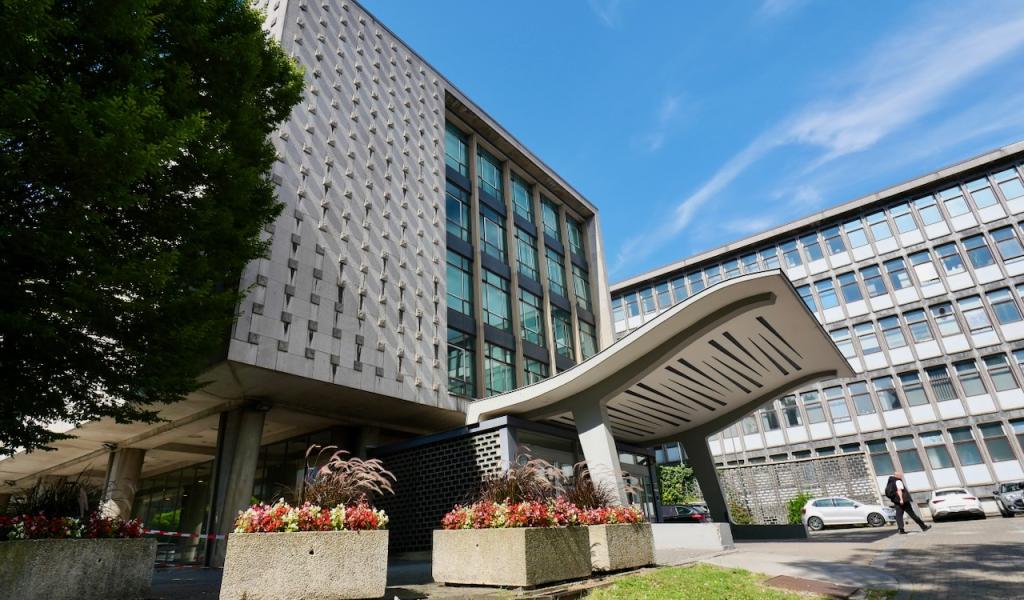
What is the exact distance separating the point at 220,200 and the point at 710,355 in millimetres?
13344

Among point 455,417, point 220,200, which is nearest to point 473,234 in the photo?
point 455,417

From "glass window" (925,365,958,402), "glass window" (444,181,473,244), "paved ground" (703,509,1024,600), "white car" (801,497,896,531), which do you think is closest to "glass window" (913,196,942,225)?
"glass window" (925,365,958,402)

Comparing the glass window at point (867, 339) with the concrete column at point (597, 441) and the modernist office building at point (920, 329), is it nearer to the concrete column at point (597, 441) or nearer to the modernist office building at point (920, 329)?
the modernist office building at point (920, 329)

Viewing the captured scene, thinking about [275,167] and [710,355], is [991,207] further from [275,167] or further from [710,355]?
[275,167]

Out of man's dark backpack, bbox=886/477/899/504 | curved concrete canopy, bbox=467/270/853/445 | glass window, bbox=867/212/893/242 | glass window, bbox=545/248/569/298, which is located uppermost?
glass window, bbox=867/212/893/242

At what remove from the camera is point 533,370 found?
2550 cm

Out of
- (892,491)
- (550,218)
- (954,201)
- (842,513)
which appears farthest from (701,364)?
(954,201)

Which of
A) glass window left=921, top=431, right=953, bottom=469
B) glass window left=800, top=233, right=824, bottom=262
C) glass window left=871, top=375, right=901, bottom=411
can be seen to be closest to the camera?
glass window left=921, top=431, right=953, bottom=469

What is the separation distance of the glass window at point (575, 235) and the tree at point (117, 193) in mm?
23833

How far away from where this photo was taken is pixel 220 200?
958 cm

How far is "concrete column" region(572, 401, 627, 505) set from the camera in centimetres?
1502

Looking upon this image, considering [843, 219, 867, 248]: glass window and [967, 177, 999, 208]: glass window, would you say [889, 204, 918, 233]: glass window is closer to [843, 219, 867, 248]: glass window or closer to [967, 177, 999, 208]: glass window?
[843, 219, 867, 248]: glass window

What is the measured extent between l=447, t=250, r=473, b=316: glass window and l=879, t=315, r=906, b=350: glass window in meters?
31.3

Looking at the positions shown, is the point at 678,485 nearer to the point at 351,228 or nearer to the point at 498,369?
the point at 498,369
